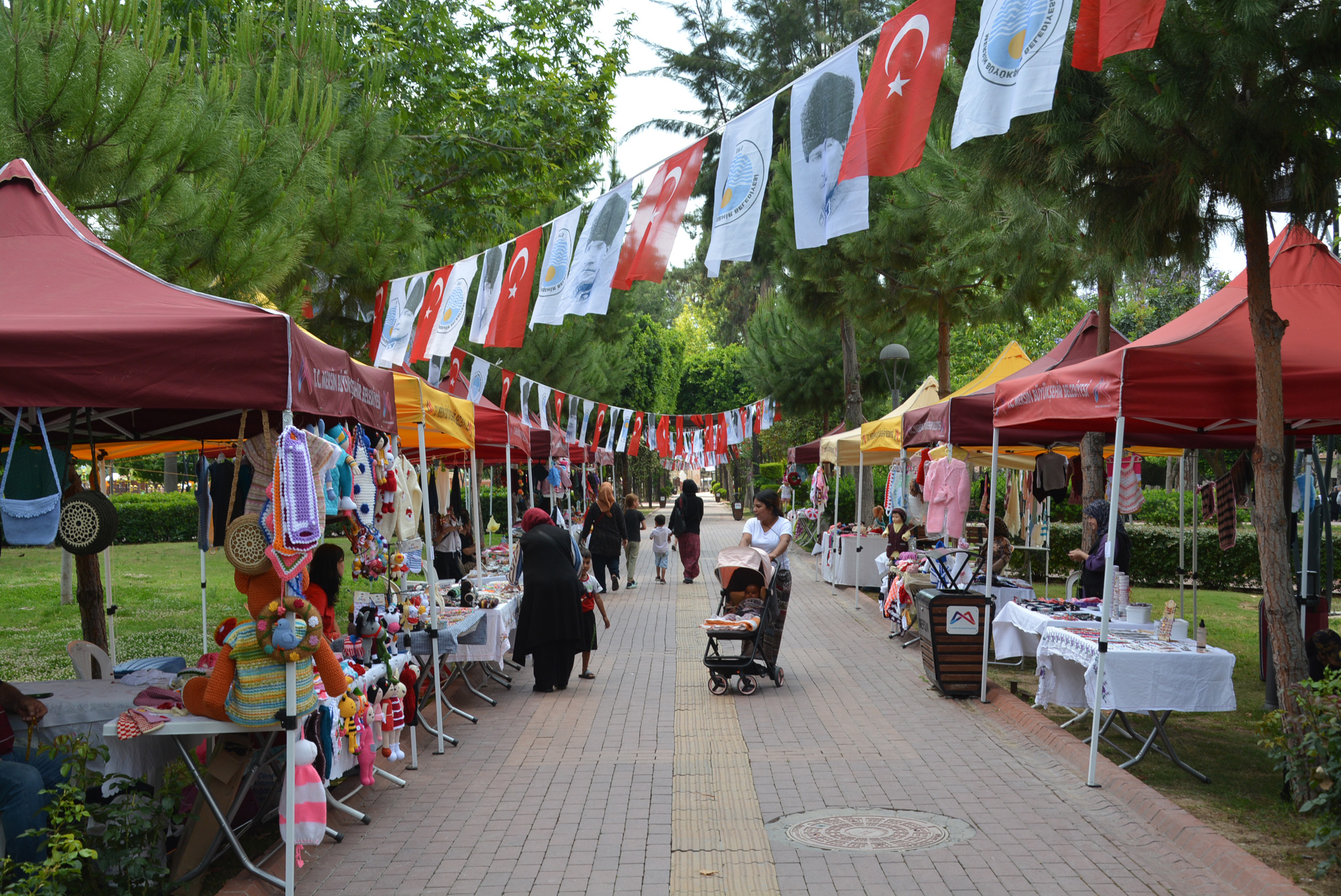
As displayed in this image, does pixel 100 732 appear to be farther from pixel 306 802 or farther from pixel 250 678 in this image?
pixel 306 802

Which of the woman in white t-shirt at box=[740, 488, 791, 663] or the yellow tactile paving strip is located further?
the woman in white t-shirt at box=[740, 488, 791, 663]

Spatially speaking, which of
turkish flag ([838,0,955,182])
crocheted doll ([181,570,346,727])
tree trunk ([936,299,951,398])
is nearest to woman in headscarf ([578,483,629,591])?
tree trunk ([936,299,951,398])

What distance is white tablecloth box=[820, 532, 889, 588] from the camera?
18.7 meters

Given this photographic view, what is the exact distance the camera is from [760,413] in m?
33.3

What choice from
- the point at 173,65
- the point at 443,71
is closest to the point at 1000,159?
the point at 173,65

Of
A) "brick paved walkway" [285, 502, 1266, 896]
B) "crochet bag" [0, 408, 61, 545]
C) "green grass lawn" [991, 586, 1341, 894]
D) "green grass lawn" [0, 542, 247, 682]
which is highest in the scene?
"crochet bag" [0, 408, 61, 545]

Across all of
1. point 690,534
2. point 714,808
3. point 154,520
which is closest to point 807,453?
point 690,534

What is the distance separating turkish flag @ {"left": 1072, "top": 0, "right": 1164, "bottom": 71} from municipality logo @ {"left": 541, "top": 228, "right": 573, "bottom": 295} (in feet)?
16.8

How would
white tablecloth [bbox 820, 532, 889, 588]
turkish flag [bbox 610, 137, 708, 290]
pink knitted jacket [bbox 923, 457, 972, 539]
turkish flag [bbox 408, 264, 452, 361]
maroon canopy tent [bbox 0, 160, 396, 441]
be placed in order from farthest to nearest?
white tablecloth [bbox 820, 532, 889, 588]
pink knitted jacket [bbox 923, 457, 972, 539]
turkish flag [bbox 408, 264, 452, 361]
turkish flag [bbox 610, 137, 708, 290]
maroon canopy tent [bbox 0, 160, 396, 441]

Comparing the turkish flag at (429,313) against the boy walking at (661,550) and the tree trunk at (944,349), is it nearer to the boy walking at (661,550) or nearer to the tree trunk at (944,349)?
the tree trunk at (944,349)

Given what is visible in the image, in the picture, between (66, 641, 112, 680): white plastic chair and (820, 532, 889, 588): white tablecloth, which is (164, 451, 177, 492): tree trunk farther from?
Result: (66, 641, 112, 680): white plastic chair

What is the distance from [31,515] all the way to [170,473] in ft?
96.6

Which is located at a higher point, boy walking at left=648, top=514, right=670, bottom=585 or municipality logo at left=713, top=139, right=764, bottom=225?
municipality logo at left=713, top=139, right=764, bottom=225

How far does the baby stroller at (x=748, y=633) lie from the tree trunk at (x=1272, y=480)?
4382 mm
